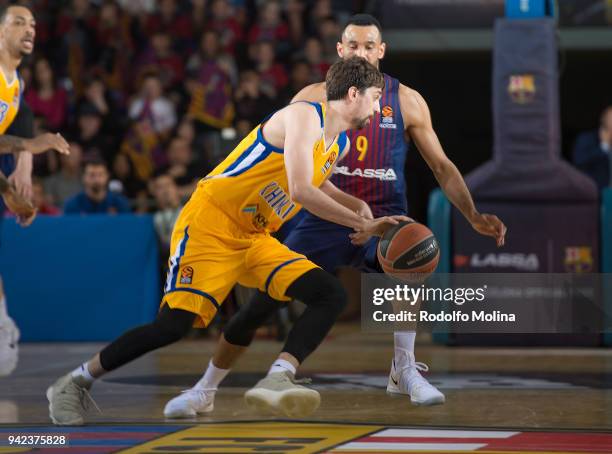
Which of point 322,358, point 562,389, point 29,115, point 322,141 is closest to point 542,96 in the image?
point 322,358

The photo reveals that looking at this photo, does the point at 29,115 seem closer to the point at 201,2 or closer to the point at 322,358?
the point at 322,358

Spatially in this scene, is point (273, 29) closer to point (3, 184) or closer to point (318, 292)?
point (3, 184)

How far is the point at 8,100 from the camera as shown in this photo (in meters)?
7.98

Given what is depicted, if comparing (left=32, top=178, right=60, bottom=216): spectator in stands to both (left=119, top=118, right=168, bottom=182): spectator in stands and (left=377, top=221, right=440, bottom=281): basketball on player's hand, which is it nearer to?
(left=119, top=118, right=168, bottom=182): spectator in stands

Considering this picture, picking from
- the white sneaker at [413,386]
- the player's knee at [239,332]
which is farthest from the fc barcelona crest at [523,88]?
the player's knee at [239,332]

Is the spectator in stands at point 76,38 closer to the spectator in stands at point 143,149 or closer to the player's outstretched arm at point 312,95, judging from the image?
the spectator in stands at point 143,149

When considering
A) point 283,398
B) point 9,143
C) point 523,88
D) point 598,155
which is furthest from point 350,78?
point 598,155

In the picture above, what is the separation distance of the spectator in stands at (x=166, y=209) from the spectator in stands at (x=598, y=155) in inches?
165

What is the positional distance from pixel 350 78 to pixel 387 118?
4.51ft

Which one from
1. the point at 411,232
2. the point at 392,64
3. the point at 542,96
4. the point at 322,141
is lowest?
the point at 411,232

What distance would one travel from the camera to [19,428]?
5645mm

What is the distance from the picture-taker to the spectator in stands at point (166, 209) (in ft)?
38.1

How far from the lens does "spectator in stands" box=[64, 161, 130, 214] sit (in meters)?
11.9

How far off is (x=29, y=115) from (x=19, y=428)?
318 centimetres
